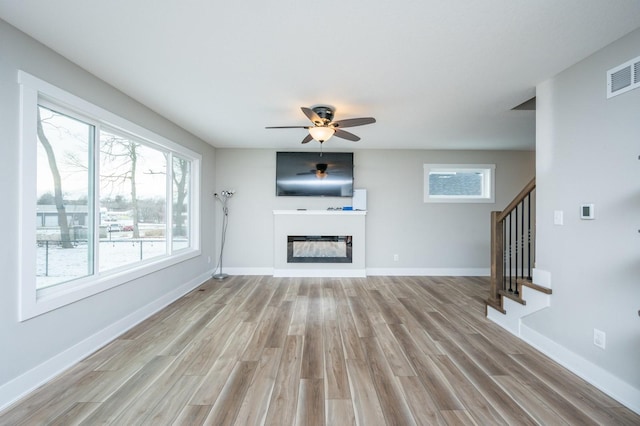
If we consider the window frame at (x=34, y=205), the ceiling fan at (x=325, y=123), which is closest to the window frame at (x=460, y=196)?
the ceiling fan at (x=325, y=123)

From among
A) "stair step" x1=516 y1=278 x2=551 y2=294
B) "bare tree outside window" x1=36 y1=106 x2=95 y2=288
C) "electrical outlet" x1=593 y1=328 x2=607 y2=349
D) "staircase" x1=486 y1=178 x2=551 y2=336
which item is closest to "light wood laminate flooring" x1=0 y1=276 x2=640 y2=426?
"staircase" x1=486 y1=178 x2=551 y2=336

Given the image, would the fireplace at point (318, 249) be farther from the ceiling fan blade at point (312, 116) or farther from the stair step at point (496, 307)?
the ceiling fan blade at point (312, 116)

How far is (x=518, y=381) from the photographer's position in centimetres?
213

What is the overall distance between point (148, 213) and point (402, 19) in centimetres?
360

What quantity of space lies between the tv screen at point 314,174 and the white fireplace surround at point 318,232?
0.41m

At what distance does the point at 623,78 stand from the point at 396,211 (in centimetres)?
382

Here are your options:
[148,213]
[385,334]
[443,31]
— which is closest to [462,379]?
[385,334]

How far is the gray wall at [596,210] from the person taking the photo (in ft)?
6.34

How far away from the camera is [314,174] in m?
5.55

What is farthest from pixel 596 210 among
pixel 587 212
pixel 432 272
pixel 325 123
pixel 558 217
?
pixel 432 272

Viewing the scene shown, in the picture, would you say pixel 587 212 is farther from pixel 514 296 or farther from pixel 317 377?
pixel 317 377

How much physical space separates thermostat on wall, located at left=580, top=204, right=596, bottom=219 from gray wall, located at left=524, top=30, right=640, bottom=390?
38mm

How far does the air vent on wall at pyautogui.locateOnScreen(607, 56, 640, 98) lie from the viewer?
192 cm

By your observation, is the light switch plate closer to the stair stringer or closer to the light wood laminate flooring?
the stair stringer
